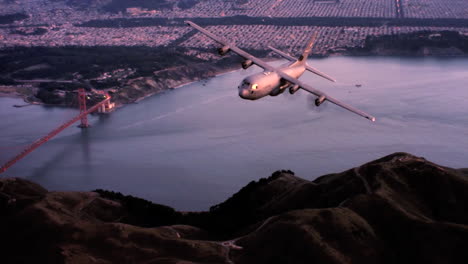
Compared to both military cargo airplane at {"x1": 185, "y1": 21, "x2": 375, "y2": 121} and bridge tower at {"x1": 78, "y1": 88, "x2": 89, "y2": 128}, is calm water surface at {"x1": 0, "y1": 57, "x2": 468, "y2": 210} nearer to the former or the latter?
bridge tower at {"x1": 78, "y1": 88, "x2": 89, "y2": 128}

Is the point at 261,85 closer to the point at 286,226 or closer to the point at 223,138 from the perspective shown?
the point at 286,226

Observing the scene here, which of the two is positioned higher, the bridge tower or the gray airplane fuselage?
the gray airplane fuselage

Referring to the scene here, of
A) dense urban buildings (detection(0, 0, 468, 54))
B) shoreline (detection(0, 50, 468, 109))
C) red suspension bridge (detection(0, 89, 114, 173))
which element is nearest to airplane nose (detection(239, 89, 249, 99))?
red suspension bridge (detection(0, 89, 114, 173))

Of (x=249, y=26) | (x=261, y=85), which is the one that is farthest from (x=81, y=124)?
(x=249, y=26)

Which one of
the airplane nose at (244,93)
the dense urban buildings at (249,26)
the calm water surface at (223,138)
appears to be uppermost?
the dense urban buildings at (249,26)

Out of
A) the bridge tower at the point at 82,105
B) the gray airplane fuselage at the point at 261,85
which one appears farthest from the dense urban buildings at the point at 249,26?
the gray airplane fuselage at the point at 261,85

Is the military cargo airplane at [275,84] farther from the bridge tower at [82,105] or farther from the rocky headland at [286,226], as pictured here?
the bridge tower at [82,105]
